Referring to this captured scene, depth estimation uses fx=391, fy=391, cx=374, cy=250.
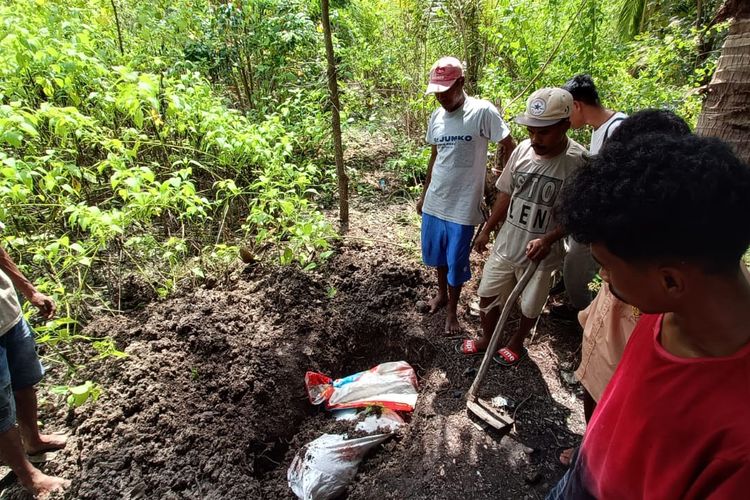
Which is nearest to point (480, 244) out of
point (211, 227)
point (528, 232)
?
point (528, 232)

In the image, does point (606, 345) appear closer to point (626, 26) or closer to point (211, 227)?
point (211, 227)

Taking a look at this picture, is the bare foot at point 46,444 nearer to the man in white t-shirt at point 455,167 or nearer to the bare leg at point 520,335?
the man in white t-shirt at point 455,167

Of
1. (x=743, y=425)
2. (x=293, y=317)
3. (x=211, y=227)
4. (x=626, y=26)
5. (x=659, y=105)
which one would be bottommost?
(x=293, y=317)

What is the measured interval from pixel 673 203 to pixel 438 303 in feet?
8.28

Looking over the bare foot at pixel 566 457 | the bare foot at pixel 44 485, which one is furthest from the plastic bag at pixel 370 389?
the bare foot at pixel 44 485

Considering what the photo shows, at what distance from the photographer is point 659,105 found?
3320 millimetres

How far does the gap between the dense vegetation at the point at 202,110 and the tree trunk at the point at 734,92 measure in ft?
5.23

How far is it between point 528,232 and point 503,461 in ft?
4.00

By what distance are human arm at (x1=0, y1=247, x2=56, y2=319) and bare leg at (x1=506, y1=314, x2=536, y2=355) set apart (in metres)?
2.72

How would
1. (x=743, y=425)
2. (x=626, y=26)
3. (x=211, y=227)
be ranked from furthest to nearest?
(x=626, y=26) → (x=211, y=227) → (x=743, y=425)

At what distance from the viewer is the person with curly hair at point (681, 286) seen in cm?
62

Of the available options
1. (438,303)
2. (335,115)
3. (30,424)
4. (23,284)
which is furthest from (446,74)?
(30,424)

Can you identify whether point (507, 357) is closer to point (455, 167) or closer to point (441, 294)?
point (441, 294)

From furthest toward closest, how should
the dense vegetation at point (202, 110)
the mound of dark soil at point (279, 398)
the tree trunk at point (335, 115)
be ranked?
the tree trunk at point (335, 115) → the dense vegetation at point (202, 110) → the mound of dark soil at point (279, 398)
